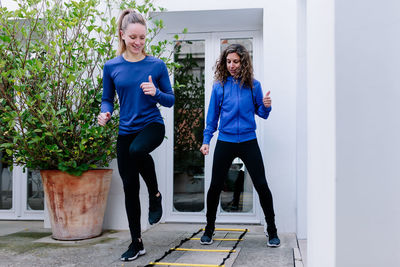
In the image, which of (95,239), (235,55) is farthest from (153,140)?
(95,239)

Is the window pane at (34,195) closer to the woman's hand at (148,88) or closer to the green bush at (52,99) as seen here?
the green bush at (52,99)

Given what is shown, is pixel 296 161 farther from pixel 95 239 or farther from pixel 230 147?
pixel 95 239

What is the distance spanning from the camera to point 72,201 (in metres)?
3.87

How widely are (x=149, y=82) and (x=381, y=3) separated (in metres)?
1.89

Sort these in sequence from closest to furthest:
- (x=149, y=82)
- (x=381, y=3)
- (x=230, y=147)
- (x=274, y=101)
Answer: (x=381, y=3), (x=149, y=82), (x=230, y=147), (x=274, y=101)

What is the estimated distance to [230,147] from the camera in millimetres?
3586

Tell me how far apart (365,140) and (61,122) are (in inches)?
114

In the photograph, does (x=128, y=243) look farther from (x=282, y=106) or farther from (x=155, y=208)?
(x=282, y=106)

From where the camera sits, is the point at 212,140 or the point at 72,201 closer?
the point at 72,201

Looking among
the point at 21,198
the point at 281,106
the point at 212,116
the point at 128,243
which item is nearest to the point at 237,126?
the point at 212,116

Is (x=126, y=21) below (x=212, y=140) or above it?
above

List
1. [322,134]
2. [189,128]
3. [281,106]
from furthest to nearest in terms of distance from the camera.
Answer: [189,128], [281,106], [322,134]

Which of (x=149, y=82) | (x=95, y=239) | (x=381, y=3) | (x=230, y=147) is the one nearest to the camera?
(x=381, y=3)

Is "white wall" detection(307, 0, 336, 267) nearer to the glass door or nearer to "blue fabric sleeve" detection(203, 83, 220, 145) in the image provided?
"blue fabric sleeve" detection(203, 83, 220, 145)
